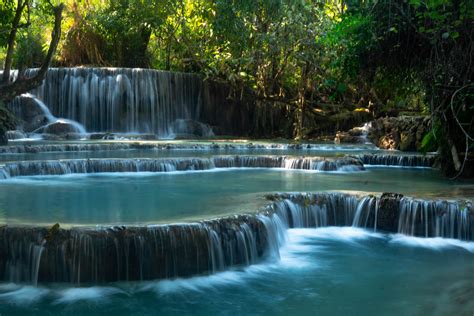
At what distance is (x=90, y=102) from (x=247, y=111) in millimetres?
7031

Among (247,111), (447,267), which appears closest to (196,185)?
(447,267)

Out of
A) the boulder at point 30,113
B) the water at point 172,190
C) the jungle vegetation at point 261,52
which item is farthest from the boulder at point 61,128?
the water at point 172,190

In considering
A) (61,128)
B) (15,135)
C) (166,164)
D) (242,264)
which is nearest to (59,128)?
(61,128)

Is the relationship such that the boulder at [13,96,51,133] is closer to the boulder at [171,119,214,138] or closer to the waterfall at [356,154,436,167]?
the boulder at [171,119,214,138]

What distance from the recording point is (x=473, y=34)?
7691 mm

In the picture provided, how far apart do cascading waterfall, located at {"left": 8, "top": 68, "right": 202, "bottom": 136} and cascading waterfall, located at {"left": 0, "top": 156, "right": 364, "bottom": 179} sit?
31.9 feet

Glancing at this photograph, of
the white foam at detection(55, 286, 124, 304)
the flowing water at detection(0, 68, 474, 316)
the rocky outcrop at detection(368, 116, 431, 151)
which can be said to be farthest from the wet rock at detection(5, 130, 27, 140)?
the white foam at detection(55, 286, 124, 304)

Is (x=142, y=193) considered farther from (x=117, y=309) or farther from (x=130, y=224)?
(x=117, y=309)

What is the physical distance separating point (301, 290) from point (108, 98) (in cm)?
1806

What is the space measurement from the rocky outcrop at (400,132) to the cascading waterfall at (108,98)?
346 inches

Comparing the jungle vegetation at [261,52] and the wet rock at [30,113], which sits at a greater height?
the jungle vegetation at [261,52]

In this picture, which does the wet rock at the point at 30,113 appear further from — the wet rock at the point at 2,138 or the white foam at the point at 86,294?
the white foam at the point at 86,294

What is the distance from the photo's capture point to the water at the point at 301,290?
19.3ft

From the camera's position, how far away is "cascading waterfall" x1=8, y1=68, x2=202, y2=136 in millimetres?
23062
